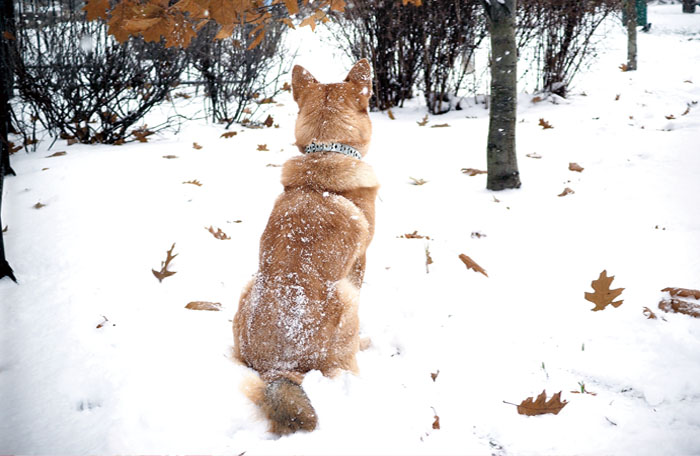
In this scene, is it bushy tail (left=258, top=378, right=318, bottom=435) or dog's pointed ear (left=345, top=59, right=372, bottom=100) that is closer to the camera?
bushy tail (left=258, top=378, right=318, bottom=435)

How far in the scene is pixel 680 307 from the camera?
2.05 m

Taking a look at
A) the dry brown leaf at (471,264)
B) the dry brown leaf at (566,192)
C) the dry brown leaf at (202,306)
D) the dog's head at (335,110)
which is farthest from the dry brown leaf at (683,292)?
the dry brown leaf at (202,306)

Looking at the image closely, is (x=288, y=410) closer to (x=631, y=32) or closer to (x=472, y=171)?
(x=472, y=171)

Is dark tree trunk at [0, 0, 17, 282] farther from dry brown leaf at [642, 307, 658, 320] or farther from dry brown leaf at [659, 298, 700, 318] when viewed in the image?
dry brown leaf at [659, 298, 700, 318]

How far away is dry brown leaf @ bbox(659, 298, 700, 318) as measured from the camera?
2012 mm

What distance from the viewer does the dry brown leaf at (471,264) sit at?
8.58ft

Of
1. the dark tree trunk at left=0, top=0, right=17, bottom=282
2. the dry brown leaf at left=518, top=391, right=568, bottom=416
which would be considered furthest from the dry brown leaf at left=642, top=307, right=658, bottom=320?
the dark tree trunk at left=0, top=0, right=17, bottom=282

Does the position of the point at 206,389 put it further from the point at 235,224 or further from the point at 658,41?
the point at 658,41

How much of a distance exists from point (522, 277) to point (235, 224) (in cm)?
247

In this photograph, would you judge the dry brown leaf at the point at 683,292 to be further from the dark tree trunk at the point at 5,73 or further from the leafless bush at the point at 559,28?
the leafless bush at the point at 559,28

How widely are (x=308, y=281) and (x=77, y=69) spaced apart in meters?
5.51

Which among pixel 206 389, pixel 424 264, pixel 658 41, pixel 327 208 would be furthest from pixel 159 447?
pixel 658 41

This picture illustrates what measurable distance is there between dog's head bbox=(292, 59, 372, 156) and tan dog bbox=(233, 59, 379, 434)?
0.5 inches

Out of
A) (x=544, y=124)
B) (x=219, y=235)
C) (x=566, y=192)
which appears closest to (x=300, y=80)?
(x=219, y=235)
